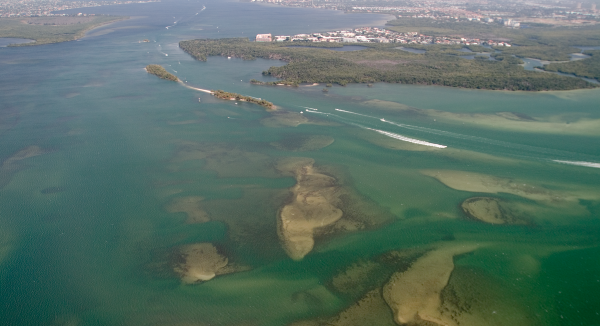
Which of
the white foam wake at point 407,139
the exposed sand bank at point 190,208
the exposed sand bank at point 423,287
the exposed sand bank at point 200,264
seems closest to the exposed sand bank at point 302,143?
the white foam wake at point 407,139

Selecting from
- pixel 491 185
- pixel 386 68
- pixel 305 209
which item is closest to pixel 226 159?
pixel 305 209

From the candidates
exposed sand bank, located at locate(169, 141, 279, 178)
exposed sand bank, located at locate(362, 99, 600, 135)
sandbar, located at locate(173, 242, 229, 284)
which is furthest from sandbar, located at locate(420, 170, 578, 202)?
sandbar, located at locate(173, 242, 229, 284)

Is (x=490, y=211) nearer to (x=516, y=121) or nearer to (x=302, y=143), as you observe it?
(x=302, y=143)

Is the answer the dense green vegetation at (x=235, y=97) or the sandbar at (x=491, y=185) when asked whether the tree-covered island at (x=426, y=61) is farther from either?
the sandbar at (x=491, y=185)

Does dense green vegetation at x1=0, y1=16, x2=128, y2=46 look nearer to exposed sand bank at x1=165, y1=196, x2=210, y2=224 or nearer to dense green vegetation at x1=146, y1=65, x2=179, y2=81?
dense green vegetation at x1=146, y1=65, x2=179, y2=81

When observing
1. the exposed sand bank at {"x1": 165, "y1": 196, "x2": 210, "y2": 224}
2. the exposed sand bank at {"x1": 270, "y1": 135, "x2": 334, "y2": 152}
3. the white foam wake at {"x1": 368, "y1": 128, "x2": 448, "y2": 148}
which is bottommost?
the exposed sand bank at {"x1": 165, "y1": 196, "x2": 210, "y2": 224}

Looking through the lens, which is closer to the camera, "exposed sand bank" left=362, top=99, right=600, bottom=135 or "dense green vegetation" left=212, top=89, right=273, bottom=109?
"exposed sand bank" left=362, top=99, right=600, bottom=135
